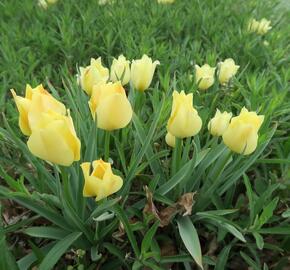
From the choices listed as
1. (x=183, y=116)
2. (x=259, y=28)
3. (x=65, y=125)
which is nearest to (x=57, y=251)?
(x=65, y=125)

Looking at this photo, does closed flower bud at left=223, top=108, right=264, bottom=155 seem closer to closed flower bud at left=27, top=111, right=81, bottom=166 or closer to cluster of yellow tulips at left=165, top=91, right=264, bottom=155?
cluster of yellow tulips at left=165, top=91, right=264, bottom=155

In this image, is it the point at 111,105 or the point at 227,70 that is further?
the point at 227,70

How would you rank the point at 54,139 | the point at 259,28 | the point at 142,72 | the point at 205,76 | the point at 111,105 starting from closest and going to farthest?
the point at 54,139
the point at 111,105
the point at 142,72
the point at 205,76
the point at 259,28

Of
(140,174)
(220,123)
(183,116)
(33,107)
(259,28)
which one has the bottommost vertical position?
(259,28)

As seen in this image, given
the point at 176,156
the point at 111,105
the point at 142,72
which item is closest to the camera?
the point at 111,105

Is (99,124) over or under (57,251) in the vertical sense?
over

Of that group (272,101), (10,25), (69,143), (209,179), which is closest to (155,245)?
(209,179)

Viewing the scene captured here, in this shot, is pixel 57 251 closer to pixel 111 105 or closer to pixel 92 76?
pixel 111 105
